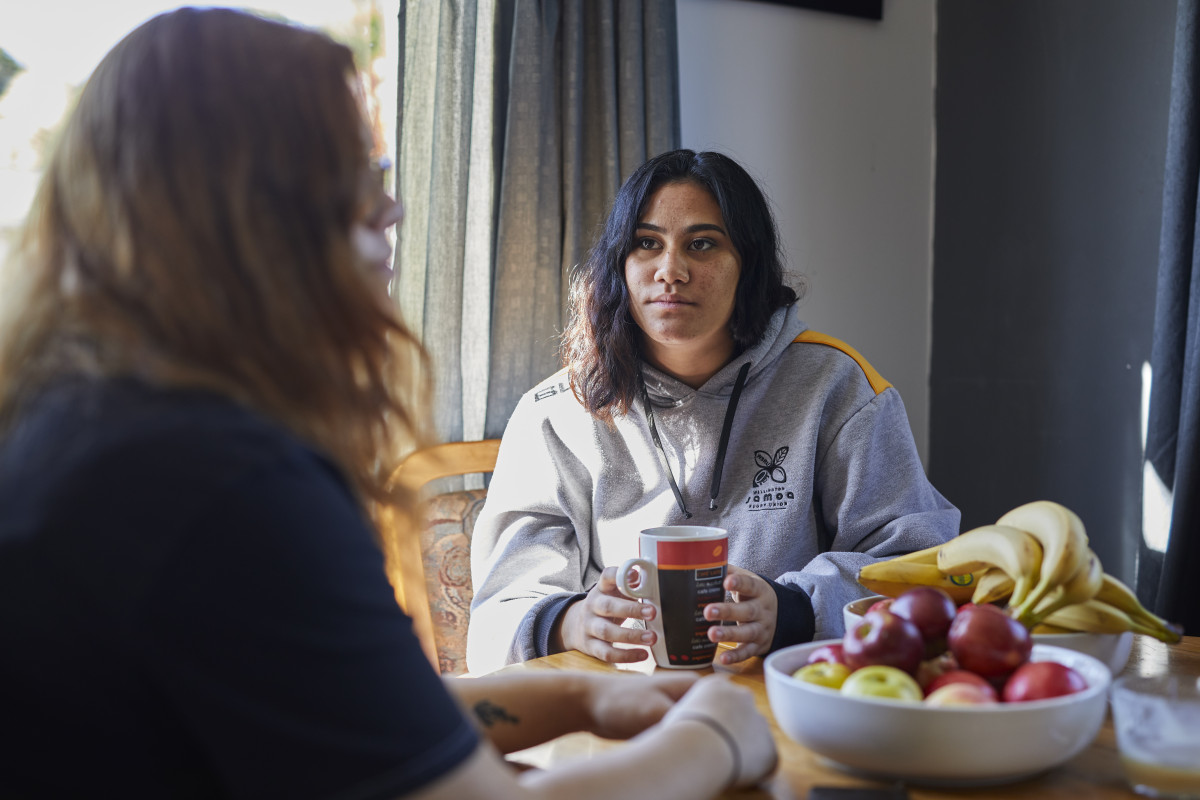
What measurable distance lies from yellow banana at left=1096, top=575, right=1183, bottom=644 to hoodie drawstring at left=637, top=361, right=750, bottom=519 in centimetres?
70

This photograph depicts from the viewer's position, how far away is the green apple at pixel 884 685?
74 centimetres

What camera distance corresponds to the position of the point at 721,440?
5.38ft

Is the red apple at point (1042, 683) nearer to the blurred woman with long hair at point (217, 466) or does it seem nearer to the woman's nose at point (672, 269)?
the blurred woman with long hair at point (217, 466)

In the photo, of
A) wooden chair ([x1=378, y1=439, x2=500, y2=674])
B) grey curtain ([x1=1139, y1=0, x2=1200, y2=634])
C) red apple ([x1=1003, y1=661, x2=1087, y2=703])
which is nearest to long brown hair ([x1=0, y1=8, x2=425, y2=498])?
red apple ([x1=1003, y1=661, x2=1087, y2=703])

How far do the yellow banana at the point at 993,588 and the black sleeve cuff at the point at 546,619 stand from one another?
516mm

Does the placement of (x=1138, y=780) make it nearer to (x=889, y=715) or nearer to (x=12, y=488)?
(x=889, y=715)

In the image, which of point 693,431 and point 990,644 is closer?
point 990,644

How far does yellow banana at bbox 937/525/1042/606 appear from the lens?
0.94m

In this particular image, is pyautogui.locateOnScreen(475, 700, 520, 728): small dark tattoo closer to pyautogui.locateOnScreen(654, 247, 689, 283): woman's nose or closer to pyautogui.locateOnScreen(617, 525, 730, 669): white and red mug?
pyautogui.locateOnScreen(617, 525, 730, 669): white and red mug

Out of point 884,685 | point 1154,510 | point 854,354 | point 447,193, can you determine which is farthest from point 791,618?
point 447,193

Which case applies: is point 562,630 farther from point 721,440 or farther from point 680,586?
point 721,440

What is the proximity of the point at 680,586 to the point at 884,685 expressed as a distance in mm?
345

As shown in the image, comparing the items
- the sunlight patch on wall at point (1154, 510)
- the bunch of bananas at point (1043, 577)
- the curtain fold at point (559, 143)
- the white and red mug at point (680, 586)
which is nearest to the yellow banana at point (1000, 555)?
the bunch of bananas at point (1043, 577)

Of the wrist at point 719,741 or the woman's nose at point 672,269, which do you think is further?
the woman's nose at point 672,269
